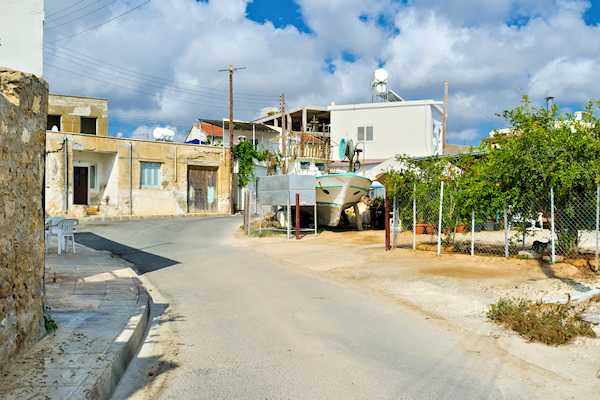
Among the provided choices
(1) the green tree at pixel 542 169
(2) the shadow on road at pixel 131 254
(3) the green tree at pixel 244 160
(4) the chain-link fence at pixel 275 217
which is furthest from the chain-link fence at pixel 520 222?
(3) the green tree at pixel 244 160

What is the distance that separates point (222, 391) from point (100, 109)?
121 feet

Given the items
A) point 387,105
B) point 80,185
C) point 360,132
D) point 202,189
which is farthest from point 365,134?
point 80,185

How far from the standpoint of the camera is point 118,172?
33062 mm

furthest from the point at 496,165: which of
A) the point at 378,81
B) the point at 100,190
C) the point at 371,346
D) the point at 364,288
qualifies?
the point at 378,81

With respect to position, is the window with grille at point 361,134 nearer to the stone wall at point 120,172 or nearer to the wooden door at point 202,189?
the stone wall at point 120,172

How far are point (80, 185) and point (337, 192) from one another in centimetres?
1822

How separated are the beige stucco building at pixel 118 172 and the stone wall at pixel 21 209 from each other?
26.0 m

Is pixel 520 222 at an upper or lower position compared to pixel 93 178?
lower

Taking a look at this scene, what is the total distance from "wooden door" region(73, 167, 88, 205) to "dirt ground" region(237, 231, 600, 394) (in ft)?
63.8

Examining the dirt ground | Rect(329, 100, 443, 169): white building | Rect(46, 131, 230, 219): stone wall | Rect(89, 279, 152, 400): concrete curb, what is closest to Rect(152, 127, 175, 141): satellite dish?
Rect(46, 131, 230, 219): stone wall

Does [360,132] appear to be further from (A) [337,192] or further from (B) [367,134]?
(A) [337,192]

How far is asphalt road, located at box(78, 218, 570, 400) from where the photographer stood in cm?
524

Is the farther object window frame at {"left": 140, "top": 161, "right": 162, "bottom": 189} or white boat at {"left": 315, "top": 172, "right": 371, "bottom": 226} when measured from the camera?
window frame at {"left": 140, "top": 161, "right": 162, "bottom": 189}

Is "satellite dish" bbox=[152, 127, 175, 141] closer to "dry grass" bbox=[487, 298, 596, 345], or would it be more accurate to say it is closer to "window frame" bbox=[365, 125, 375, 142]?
"window frame" bbox=[365, 125, 375, 142]
